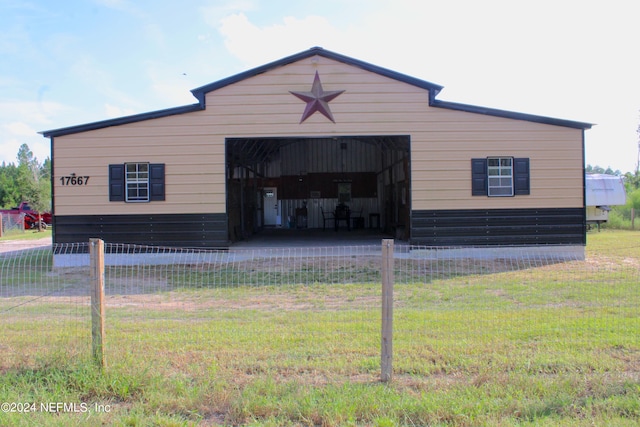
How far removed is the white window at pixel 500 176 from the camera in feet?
48.0

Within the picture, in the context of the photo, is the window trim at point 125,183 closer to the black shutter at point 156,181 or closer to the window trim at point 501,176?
the black shutter at point 156,181

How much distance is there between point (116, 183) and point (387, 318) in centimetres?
1167

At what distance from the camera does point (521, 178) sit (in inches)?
574

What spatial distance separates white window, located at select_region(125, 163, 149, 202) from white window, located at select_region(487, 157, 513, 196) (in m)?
9.66

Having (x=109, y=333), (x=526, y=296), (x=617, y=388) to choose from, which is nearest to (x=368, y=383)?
(x=617, y=388)

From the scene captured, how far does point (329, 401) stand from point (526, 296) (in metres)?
5.80

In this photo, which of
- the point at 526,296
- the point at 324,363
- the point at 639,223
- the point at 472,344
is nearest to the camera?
the point at 324,363

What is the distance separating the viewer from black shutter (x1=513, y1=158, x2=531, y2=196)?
573 inches

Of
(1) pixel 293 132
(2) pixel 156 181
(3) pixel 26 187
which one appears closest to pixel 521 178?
(1) pixel 293 132

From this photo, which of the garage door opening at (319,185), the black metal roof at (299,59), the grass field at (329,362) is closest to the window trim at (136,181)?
the black metal roof at (299,59)

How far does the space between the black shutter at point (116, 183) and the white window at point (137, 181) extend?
0.13 m

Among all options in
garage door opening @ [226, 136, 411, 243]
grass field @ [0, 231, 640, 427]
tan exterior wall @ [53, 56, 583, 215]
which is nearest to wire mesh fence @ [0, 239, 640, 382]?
grass field @ [0, 231, 640, 427]

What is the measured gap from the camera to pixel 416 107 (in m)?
14.5

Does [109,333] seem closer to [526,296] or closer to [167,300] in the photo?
[167,300]
